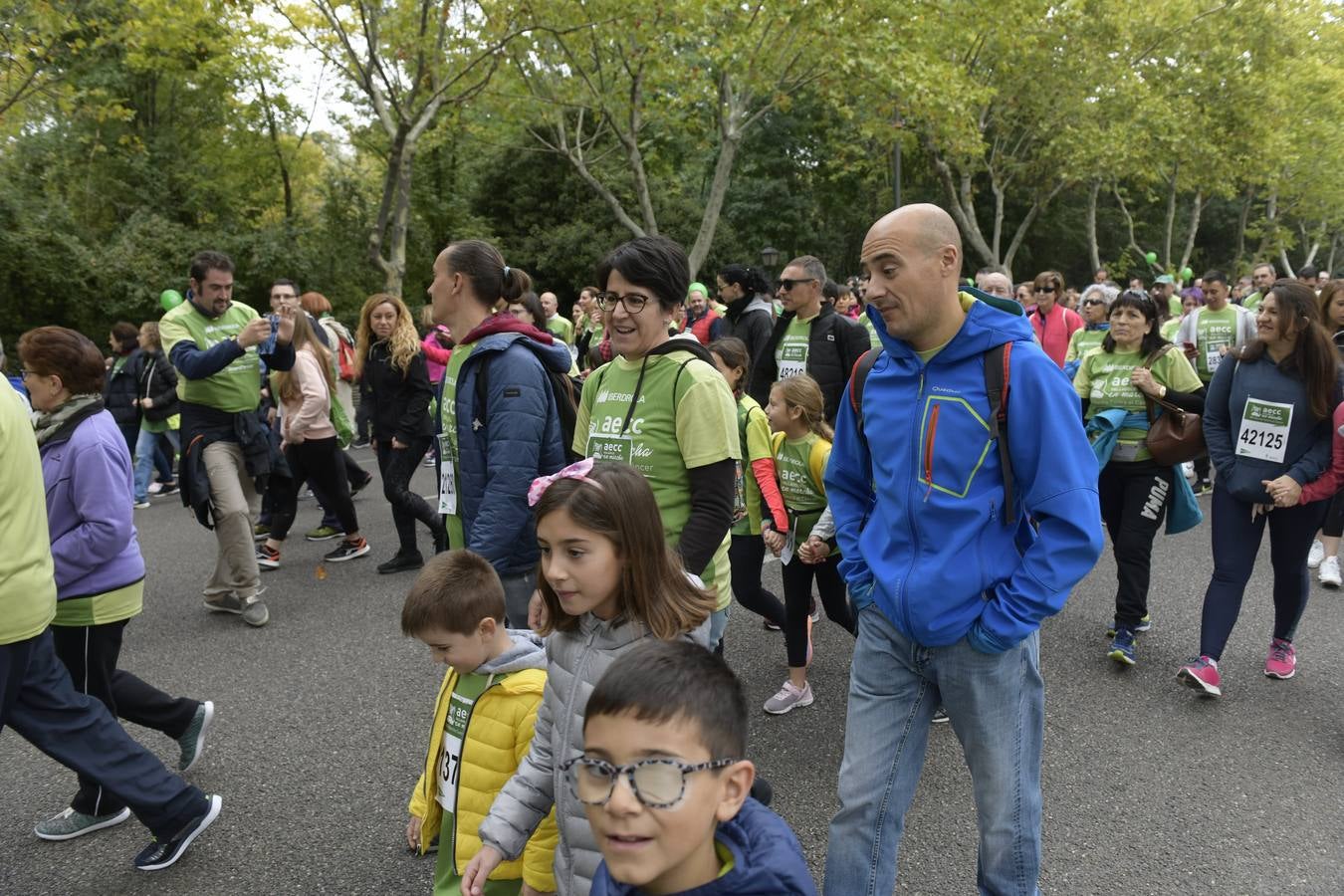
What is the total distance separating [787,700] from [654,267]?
7.60 feet

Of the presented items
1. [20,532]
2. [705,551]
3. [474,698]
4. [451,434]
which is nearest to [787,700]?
[705,551]

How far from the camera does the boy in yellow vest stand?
91.0 inches

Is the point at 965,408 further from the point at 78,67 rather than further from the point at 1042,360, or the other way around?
the point at 78,67

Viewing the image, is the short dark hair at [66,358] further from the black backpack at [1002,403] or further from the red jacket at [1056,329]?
the red jacket at [1056,329]

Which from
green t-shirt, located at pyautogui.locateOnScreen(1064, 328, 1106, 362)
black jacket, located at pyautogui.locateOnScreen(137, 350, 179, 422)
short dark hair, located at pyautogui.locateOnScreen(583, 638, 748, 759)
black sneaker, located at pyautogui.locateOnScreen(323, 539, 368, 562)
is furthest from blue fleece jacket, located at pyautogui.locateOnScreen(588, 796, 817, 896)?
black jacket, located at pyautogui.locateOnScreen(137, 350, 179, 422)

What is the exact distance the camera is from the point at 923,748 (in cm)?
235

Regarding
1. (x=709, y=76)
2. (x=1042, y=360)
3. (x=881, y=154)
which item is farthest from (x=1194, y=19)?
(x=1042, y=360)

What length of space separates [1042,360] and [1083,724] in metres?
2.57

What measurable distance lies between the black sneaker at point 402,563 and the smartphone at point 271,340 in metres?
1.87

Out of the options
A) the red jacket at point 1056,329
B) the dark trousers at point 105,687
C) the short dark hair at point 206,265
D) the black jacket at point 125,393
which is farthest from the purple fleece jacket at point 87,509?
the red jacket at point 1056,329

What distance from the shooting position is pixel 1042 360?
208cm

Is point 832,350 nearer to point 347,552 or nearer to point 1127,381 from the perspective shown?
point 1127,381

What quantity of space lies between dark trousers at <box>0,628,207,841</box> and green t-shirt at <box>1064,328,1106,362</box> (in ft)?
21.7

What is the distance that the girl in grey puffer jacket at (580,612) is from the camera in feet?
6.48
